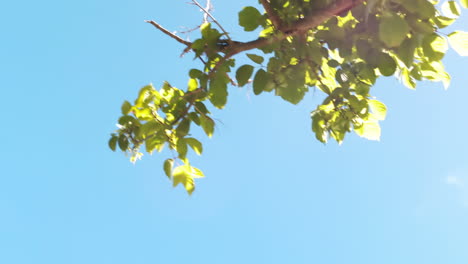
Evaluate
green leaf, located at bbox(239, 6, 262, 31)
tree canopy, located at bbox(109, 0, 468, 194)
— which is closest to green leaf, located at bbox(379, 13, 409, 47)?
tree canopy, located at bbox(109, 0, 468, 194)

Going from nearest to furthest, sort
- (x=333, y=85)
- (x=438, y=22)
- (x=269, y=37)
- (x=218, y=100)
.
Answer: (x=438, y=22)
(x=269, y=37)
(x=218, y=100)
(x=333, y=85)

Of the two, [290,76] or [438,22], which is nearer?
[438,22]

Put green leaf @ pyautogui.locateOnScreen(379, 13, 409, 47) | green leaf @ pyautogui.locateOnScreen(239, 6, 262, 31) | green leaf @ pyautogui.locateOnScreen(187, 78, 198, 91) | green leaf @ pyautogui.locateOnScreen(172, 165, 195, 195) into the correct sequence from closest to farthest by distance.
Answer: green leaf @ pyautogui.locateOnScreen(379, 13, 409, 47), green leaf @ pyautogui.locateOnScreen(239, 6, 262, 31), green leaf @ pyautogui.locateOnScreen(172, 165, 195, 195), green leaf @ pyautogui.locateOnScreen(187, 78, 198, 91)

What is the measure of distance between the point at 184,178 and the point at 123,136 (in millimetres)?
306

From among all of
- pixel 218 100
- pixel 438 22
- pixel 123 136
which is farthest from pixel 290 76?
pixel 123 136

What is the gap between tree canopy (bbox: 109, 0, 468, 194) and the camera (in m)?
1.29

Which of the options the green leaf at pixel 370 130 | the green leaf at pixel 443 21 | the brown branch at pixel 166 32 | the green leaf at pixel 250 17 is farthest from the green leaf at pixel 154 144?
the green leaf at pixel 443 21

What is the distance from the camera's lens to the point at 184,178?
1580 millimetres

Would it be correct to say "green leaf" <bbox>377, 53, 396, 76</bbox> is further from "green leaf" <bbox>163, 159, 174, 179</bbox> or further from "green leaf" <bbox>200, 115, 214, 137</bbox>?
"green leaf" <bbox>163, 159, 174, 179</bbox>

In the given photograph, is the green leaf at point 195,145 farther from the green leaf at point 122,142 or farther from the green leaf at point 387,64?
the green leaf at point 387,64

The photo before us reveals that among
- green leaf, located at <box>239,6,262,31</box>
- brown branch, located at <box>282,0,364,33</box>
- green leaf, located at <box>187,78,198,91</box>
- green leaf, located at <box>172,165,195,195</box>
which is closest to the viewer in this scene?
brown branch, located at <box>282,0,364,33</box>

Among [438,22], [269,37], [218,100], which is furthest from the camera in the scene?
[218,100]

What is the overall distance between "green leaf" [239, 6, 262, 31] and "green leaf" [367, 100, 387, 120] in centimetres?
56

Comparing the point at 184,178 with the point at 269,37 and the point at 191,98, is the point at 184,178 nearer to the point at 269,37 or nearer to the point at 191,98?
the point at 191,98
